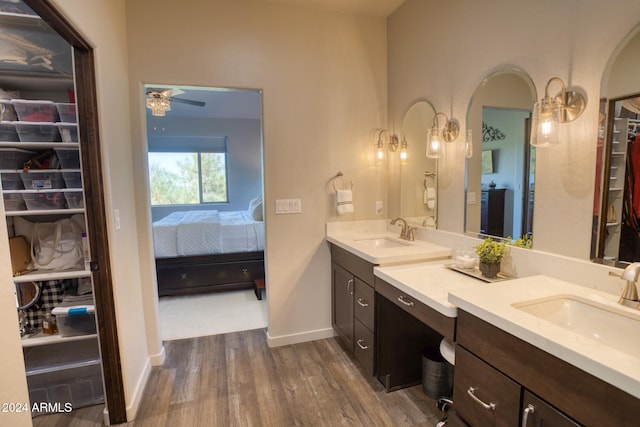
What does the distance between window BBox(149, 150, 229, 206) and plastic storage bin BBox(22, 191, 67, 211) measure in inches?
183

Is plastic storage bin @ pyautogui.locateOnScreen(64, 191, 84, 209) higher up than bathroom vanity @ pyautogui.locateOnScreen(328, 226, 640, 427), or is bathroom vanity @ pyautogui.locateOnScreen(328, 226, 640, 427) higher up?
plastic storage bin @ pyautogui.locateOnScreen(64, 191, 84, 209)

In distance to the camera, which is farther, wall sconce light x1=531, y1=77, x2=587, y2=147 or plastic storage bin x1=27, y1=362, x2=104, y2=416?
plastic storage bin x1=27, y1=362, x2=104, y2=416

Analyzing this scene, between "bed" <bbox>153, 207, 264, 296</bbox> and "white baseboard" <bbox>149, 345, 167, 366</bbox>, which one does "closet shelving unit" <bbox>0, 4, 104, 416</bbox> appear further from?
"bed" <bbox>153, 207, 264, 296</bbox>

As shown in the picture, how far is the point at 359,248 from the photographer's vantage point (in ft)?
7.24

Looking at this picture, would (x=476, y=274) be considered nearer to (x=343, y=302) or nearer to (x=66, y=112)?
(x=343, y=302)

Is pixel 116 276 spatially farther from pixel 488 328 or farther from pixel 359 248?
pixel 488 328

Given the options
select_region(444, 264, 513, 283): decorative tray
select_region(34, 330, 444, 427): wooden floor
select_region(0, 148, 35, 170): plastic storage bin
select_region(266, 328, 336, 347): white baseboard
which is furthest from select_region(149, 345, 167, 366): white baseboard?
select_region(444, 264, 513, 283): decorative tray

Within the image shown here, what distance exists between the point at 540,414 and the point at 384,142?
7.31 ft

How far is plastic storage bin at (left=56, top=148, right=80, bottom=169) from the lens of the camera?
1.99 meters

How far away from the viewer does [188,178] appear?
654cm

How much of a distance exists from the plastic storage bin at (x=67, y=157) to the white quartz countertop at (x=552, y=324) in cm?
232

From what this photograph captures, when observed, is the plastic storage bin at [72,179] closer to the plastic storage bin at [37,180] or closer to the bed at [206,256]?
the plastic storage bin at [37,180]

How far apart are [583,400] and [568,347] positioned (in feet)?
0.47

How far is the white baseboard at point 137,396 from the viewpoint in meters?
1.88
